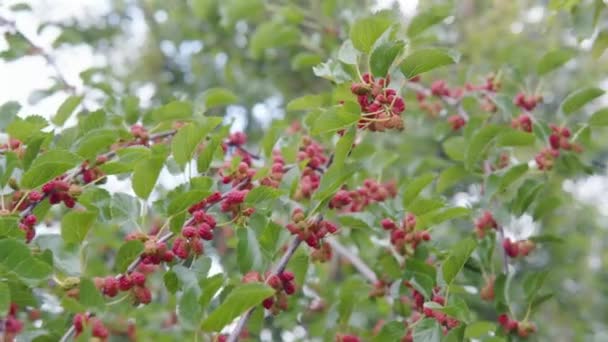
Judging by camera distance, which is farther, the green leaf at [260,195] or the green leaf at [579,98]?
the green leaf at [579,98]

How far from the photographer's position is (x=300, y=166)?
1.47m

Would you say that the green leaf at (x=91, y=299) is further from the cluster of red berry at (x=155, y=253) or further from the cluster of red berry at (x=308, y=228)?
the cluster of red berry at (x=308, y=228)

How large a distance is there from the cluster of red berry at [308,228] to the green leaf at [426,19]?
2.25 ft

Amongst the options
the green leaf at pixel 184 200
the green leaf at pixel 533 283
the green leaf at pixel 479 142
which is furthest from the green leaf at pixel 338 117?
the green leaf at pixel 533 283

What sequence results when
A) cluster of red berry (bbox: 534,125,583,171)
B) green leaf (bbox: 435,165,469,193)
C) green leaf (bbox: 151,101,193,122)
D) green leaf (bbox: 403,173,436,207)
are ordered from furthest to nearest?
green leaf (bbox: 435,165,469,193)
cluster of red berry (bbox: 534,125,583,171)
green leaf (bbox: 151,101,193,122)
green leaf (bbox: 403,173,436,207)

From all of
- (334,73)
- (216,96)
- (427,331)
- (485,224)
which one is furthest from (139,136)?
(485,224)

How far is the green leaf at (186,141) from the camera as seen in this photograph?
1190 mm

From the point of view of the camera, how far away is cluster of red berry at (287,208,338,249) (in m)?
1.25

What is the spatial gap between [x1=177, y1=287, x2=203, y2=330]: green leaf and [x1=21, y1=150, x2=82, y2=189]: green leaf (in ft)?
0.98

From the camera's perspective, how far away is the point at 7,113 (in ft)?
4.83

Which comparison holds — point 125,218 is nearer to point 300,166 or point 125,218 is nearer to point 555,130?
point 300,166

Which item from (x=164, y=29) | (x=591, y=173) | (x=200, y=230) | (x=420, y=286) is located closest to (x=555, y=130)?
(x=591, y=173)

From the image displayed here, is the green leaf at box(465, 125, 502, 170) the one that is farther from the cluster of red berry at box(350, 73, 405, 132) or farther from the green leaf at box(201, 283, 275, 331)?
the green leaf at box(201, 283, 275, 331)

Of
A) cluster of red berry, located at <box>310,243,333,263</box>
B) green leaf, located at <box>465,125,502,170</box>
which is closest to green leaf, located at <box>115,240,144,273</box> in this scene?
cluster of red berry, located at <box>310,243,333,263</box>
